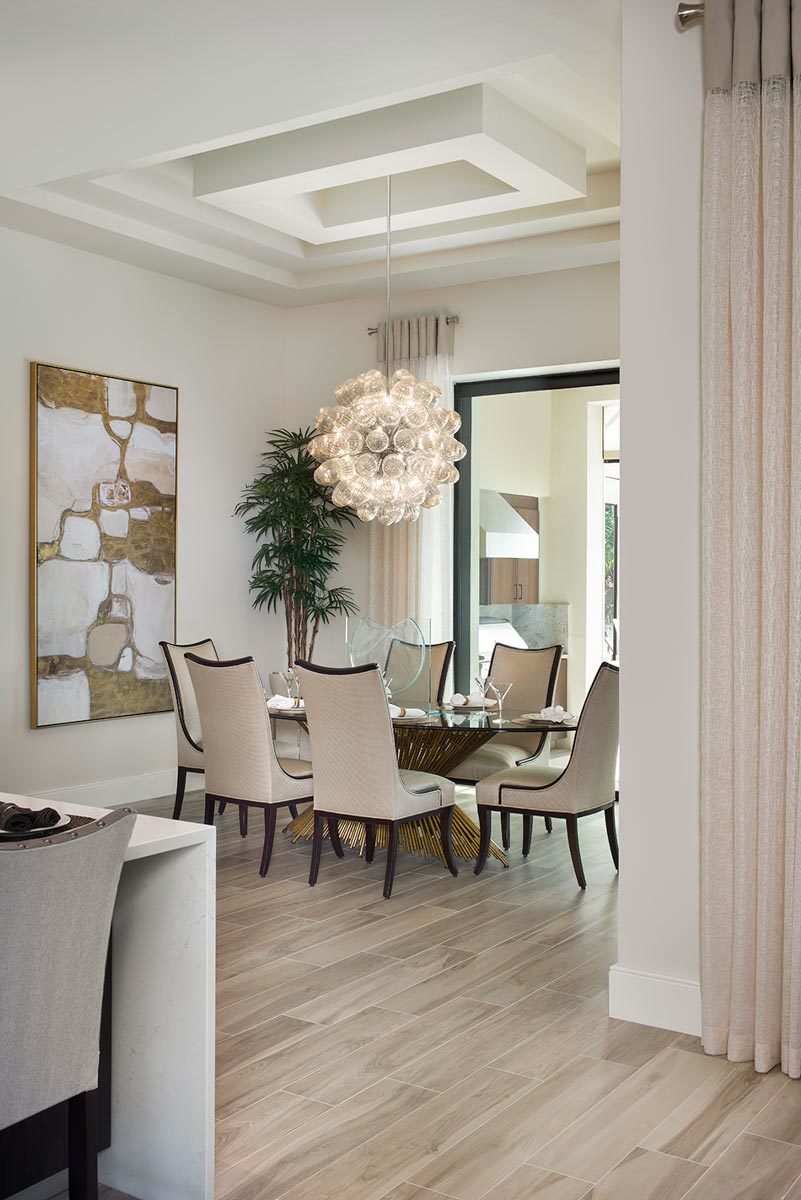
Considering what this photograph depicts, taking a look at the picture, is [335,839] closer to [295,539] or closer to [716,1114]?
[295,539]

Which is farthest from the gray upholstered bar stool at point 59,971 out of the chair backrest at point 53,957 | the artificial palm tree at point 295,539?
the artificial palm tree at point 295,539

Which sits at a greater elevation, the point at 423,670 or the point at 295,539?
the point at 295,539

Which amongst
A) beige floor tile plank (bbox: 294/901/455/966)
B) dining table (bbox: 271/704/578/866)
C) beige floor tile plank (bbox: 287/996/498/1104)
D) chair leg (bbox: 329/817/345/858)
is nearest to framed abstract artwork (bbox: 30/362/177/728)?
dining table (bbox: 271/704/578/866)

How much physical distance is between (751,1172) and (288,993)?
5.39 feet

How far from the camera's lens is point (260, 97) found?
420 centimetres

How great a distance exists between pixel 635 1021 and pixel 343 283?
5.32 meters

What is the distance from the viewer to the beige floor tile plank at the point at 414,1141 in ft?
8.12

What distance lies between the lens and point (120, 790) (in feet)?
22.3

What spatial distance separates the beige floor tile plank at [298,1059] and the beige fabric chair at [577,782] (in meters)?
1.59

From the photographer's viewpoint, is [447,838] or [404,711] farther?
[404,711]

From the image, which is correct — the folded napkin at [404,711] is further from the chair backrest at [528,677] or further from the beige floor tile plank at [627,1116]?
the beige floor tile plank at [627,1116]

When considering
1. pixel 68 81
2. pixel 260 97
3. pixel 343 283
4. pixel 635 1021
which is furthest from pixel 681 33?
pixel 343 283

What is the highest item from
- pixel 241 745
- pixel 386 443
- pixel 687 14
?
pixel 687 14

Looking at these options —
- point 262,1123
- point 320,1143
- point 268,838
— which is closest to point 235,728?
point 268,838
